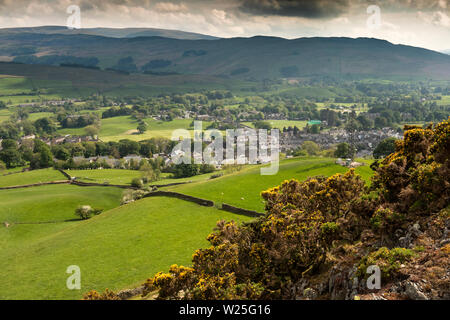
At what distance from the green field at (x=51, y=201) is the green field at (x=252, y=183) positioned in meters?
22.0

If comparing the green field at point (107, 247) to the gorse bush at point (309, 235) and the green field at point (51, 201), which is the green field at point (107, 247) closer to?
the green field at point (51, 201)

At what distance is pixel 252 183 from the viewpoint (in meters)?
68.8

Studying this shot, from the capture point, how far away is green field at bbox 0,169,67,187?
98188 millimetres

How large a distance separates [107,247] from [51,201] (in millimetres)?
35196

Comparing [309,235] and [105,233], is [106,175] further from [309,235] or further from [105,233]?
[309,235]

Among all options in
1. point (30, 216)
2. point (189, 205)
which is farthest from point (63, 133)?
point (189, 205)

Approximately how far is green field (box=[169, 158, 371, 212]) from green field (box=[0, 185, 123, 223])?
2196cm

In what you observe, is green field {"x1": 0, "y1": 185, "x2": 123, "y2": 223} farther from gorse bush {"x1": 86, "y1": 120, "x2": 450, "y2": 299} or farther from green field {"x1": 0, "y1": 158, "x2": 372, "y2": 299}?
gorse bush {"x1": 86, "y1": 120, "x2": 450, "y2": 299}

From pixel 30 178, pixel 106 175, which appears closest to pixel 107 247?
pixel 106 175

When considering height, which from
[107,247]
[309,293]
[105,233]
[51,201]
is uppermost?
[309,293]

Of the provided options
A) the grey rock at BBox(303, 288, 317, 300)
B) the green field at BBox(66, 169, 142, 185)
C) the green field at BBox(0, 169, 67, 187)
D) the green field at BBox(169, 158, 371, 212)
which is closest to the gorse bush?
Answer: the grey rock at BBox(303, 288, 317, 300)

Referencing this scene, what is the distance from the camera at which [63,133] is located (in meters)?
199

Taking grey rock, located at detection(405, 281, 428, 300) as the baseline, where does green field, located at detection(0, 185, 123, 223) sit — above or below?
below
